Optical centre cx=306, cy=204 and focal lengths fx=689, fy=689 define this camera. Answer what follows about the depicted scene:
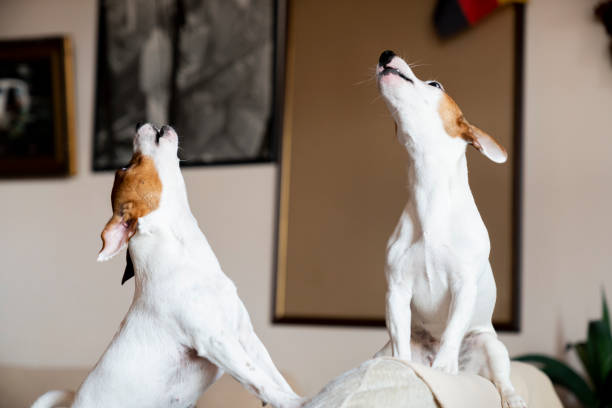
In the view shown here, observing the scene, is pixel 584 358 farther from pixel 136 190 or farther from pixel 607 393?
pixel 136 190

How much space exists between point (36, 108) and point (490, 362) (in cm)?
296

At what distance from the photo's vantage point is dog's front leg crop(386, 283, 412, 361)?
3.14 ft

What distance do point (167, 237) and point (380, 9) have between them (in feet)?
6.70


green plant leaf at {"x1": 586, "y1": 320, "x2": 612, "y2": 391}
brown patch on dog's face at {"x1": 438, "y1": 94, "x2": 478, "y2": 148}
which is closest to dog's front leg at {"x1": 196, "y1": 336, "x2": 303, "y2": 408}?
brown patch on dog's face at {"x1": 438, "y1": 94, "x2": 478, "y2": 148}

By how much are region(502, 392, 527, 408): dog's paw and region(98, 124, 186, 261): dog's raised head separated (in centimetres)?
52

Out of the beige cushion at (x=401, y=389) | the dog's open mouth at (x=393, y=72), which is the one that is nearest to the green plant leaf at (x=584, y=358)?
the beige cushion at (x=401, y=389)

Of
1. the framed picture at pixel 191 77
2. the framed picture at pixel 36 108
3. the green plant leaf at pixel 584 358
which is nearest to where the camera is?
the green plant leaf at pixel 584 358

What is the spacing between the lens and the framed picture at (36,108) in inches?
130

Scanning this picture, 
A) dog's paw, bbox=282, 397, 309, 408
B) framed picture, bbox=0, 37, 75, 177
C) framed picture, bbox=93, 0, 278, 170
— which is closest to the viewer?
dog's paw, bbox=282, 397, 309, 408

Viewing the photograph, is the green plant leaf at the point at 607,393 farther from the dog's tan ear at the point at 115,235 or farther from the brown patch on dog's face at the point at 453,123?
the dog's tan ear at the point at 115,235

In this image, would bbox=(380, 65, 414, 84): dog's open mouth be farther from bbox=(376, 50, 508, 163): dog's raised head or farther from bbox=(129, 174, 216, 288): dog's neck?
bbox=(129, 174, 216, 288): dog's neck

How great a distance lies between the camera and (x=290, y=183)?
2.83 metres

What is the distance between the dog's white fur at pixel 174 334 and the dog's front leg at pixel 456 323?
207 millimetres

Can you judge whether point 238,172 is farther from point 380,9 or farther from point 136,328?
point 136,328
